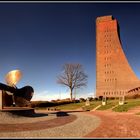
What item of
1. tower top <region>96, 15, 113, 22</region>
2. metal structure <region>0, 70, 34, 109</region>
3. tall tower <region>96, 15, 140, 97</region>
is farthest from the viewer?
tower top <region>96, 15, 113, 22</region>

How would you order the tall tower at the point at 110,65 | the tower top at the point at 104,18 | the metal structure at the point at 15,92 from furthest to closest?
1. the tower top at the point at 104,18
2. the tall tower at the point at 110,65
3. the metal structure at the point at 15,92

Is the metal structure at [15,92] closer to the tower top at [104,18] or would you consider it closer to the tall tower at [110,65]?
the tall tower at [110,65]

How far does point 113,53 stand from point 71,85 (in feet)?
93.6

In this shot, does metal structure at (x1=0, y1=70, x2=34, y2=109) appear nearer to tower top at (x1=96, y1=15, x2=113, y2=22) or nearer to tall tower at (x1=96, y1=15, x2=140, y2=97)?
tall tower at (x1=96, y1=15, x2=140, y2=97)

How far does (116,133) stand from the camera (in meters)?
10.8

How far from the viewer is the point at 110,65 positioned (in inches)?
3002

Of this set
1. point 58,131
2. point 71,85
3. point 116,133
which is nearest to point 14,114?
point 58,131

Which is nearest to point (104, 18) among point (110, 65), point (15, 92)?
point (110, 65)

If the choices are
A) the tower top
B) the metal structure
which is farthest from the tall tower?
the metal structure

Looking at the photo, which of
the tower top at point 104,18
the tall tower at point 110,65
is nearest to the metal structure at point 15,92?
the tall tower at point 110,65

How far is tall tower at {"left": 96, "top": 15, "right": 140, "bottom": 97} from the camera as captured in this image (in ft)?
238

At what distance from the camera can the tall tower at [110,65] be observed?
7250cm

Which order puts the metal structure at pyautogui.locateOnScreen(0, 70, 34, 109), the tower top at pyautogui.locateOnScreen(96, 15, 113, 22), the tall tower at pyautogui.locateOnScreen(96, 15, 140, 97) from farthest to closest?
the tower top at pyautogui.locateOnScreen(96, 15, 113, 22) → the tall tower at pyautogui.locateOnScreen(96, 15, 140, 97) → the metal structure at pyautogui.locateOnScreen(0, 70, 34, 109)

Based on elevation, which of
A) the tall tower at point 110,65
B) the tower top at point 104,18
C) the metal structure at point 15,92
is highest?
the tower top at point 104,18
